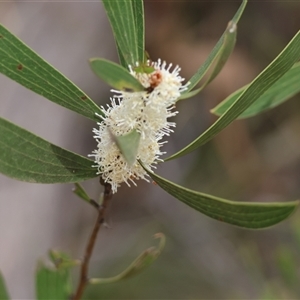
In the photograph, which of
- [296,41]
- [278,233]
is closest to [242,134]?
[278,233]

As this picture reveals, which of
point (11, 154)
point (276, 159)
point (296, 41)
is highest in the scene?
point (276, 159)

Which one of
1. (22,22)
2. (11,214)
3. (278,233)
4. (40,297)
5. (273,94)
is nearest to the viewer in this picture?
(273,94)

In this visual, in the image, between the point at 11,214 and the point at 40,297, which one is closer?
the point at 40,297

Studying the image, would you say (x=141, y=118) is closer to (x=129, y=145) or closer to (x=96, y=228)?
(x=129, y=145)

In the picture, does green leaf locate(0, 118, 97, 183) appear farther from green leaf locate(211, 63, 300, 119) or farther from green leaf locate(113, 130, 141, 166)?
green leaf locate(211, 63, 300, 119)

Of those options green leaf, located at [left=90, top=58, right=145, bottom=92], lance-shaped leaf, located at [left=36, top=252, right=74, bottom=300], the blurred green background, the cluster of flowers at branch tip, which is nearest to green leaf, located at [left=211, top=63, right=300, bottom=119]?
the cluster of flowers at branch tip

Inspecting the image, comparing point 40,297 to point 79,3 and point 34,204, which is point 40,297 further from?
point 79,3
